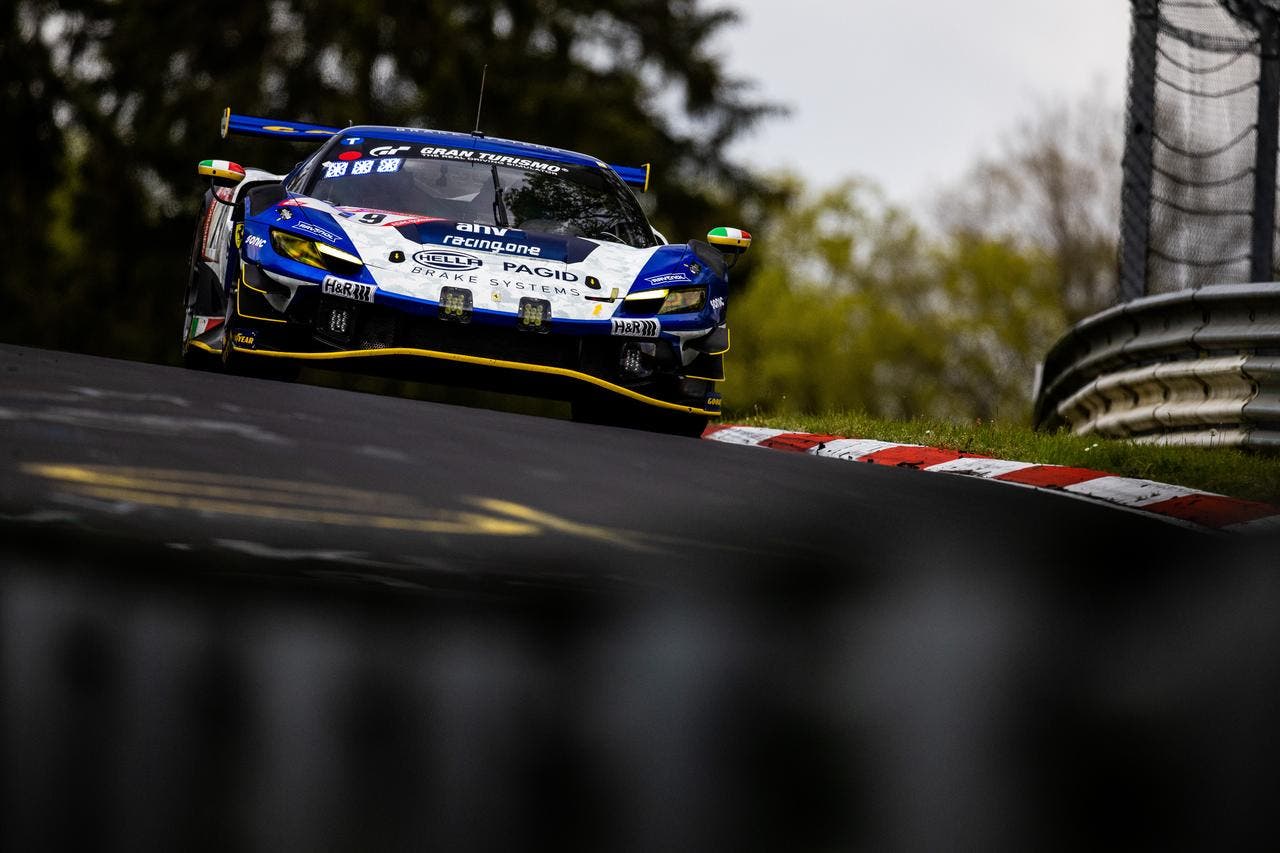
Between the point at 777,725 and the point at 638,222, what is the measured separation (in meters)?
5.94

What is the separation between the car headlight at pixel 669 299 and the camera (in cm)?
791

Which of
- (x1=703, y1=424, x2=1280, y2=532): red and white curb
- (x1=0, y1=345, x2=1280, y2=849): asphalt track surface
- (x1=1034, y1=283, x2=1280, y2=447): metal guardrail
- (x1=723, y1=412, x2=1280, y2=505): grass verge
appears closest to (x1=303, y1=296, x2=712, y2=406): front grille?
(x1=703, y1=424, x2=1280, y2=532): red and white curb

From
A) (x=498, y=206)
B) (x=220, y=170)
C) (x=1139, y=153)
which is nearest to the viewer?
(x=220, y=170)

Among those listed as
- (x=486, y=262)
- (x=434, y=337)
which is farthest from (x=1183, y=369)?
(x=434, y=337)

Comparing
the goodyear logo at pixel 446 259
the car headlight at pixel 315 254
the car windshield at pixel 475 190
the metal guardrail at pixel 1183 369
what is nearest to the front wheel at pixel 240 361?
the car headlight at pixel 315 254

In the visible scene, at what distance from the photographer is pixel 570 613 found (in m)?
3.58

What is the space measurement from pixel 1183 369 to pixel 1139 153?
8.10ft

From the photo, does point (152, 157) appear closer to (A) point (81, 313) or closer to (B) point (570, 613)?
(A) point (81, 313)

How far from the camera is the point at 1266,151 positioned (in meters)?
11.6

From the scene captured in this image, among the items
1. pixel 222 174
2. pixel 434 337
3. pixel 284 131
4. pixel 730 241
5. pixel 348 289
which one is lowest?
pixel 434 337

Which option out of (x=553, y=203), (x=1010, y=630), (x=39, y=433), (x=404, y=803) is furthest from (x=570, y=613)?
(x=553, y=203)

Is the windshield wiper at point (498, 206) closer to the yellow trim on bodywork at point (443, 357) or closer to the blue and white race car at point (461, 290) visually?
the blue and white race car at point (461, 290)

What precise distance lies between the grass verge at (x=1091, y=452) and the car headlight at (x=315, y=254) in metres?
2.73

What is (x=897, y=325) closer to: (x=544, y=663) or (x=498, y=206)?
(x=498, y=206)
